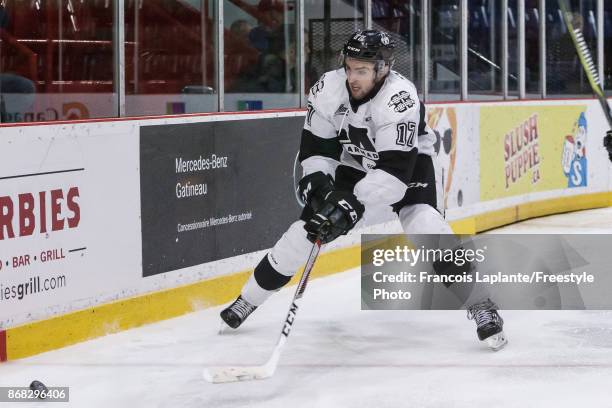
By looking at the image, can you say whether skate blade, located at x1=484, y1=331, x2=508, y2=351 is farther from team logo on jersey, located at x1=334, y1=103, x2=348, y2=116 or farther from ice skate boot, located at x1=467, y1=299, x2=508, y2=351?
team logo on jersey, located at x1=334, y1=103, x2=348, y2=116

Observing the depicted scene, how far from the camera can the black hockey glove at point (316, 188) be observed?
4.57m

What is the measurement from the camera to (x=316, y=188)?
15.1 feet

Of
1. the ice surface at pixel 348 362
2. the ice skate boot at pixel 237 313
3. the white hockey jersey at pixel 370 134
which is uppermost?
the white hockey jersey at pixel 370 134

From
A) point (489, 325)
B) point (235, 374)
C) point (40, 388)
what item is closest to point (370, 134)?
point (489, 325)

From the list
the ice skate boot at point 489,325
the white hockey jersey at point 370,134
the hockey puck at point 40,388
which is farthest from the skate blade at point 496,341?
the hockey puck at point 40,388

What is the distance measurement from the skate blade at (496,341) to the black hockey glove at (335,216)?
0.71 meters

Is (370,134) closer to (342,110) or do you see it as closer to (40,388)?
(342,110)

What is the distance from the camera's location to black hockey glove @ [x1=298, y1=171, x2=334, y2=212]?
180 inches

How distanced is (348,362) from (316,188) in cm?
67

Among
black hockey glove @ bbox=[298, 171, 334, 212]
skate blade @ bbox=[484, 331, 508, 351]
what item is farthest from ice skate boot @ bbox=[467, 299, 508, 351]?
black hockey glove @ bbox=[298, 171, 334, 212]

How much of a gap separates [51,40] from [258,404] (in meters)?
2.01

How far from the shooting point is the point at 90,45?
520 cm

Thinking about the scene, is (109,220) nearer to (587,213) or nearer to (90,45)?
(90,45)

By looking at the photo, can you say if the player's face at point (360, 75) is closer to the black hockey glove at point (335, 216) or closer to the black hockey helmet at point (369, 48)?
the black hockey helmet at point (369, 48)
